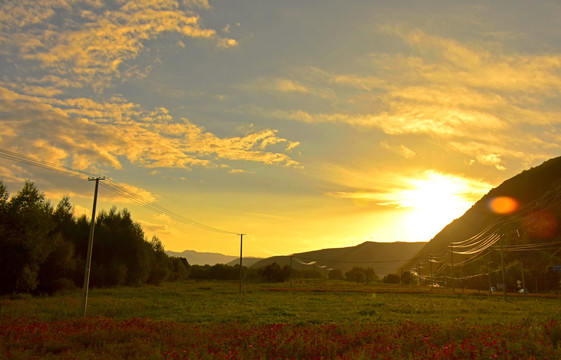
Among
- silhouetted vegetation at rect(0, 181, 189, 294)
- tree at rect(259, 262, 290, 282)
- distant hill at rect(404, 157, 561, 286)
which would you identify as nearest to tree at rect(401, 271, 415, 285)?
distant hill at rect(404, 157, 561, 286)

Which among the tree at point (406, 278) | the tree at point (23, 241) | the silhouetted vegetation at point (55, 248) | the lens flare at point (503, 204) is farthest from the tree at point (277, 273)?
the lens flare at point (503, 204)

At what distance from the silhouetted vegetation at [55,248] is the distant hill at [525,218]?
71538 mm

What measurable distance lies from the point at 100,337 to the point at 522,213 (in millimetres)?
148806

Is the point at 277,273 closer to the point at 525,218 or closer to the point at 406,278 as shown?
the point at 406,278

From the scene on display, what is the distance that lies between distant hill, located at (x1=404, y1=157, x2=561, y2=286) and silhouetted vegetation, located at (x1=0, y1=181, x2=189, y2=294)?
235 feet

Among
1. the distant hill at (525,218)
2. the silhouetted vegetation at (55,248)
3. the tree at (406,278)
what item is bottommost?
the tree at (406,278)

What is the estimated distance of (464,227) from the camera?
19225 cm

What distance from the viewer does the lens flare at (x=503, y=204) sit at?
537ft

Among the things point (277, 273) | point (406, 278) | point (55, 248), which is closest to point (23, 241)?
point (55, 248)

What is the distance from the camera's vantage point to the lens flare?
163550mm

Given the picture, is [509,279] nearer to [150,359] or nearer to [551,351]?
[551,351]

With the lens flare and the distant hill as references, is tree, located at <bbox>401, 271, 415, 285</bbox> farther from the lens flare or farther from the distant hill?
the lens flare

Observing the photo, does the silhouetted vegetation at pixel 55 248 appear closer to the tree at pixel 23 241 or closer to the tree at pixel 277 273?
the tree at pixel 23 241

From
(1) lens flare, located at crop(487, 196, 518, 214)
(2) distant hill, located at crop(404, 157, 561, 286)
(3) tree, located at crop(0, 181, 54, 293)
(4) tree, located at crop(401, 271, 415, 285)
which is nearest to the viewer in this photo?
(3) tree, located at crop(0, 181, 54, 293)
